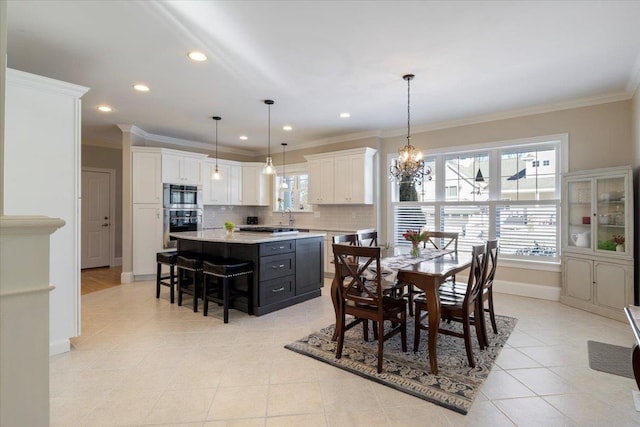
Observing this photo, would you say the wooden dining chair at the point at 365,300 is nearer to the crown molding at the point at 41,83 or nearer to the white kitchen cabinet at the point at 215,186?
the crown molding at the point at 41,83

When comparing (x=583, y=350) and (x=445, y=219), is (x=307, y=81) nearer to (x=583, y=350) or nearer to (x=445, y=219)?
(x=445, y=219)

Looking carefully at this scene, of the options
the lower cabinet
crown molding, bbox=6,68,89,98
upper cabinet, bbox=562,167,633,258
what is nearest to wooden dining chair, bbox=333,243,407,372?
crown molding, bbox=6,68,89,98

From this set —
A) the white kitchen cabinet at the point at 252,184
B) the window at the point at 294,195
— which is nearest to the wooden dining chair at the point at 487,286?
the window at the point at 294,195

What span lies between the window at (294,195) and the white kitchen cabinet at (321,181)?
508 mm

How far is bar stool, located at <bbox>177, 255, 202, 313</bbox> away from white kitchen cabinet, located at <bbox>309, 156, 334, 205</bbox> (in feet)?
8.94

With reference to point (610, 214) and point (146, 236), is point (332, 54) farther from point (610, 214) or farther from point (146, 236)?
point (146, 236)

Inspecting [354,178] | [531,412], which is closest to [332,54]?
[354,178]

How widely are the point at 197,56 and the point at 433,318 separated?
10.1 feet

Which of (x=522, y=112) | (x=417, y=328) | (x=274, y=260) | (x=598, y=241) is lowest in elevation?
(x=417, y=328)

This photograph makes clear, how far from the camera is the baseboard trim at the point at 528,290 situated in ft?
14.4

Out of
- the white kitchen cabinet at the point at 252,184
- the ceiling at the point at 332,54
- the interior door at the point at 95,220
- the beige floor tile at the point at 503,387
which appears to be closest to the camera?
the beige floor tile at the point at 503,387

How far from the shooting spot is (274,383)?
91.8 inches

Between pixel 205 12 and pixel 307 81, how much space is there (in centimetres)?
143

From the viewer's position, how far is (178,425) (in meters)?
1.88
